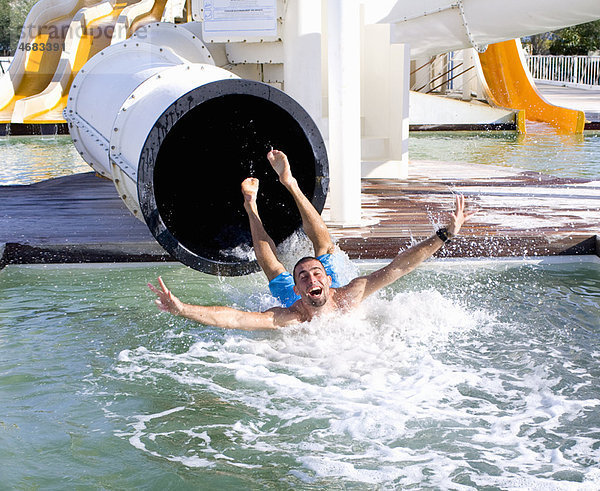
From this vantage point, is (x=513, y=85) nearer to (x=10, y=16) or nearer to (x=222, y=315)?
(x=222, y=315)

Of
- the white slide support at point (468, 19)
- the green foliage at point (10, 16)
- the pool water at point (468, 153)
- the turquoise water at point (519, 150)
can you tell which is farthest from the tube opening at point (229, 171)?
the green foliage at point (10, 16)

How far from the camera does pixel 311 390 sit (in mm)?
3537

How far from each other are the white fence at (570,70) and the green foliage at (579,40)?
3.43 metres

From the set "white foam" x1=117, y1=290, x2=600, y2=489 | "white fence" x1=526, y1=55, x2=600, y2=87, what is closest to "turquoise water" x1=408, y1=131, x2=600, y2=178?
"white foam" x1=117, y1=290, x2=600, y2=489

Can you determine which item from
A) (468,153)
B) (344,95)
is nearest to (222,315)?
(344,95)

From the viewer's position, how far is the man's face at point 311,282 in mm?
3988

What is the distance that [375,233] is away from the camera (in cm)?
563

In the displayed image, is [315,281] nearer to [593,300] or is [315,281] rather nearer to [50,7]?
[593,300]

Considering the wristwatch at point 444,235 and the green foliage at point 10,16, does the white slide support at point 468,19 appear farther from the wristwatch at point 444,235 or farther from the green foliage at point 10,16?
the green foliage at point 10,16

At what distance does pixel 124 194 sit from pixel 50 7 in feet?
46.6

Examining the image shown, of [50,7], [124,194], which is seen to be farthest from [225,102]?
[50,7]

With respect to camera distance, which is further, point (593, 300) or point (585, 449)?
point (593, 300)

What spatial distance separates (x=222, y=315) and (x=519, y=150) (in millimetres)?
8314

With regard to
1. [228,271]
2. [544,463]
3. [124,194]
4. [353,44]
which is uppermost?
[353,44]
